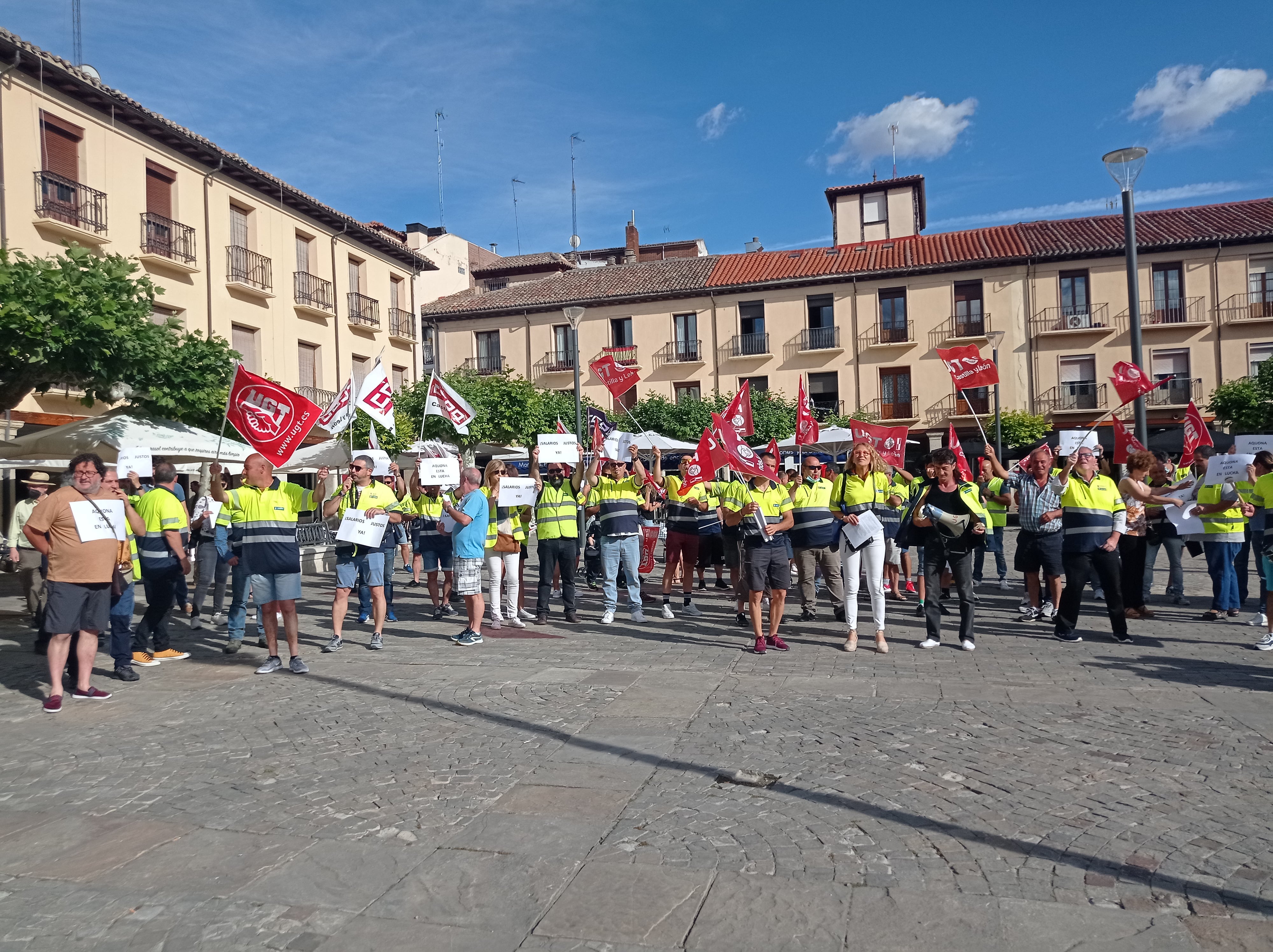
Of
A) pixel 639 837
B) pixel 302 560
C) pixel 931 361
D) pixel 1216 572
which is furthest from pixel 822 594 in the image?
pixel 931 361

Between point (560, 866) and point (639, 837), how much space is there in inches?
16.0

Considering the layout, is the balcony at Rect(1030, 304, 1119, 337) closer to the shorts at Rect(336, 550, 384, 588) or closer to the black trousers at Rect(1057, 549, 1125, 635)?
the black trousers at Rect(1057, 549, 1125, 635)

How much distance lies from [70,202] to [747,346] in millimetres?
24764

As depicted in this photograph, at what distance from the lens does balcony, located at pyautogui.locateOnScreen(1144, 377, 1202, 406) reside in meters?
33.8

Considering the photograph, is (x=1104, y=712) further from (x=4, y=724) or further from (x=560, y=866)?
(x=4, y=724)

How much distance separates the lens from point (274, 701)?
6539 mm

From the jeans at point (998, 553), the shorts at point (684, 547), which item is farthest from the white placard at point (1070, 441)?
the shorts at point (684, 547)

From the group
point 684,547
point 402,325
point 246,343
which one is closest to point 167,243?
point 246,343

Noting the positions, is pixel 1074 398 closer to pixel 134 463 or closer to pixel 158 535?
pixel 134 463

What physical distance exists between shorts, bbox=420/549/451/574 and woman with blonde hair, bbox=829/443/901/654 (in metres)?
4.62

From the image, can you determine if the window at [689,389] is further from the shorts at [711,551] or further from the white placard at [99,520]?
the white placard at [99,520]

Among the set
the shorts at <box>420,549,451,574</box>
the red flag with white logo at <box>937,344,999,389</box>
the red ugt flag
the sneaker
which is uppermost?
the red flag with white logo at <box>937,344,999,389</box>

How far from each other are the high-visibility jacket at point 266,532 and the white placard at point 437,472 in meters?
2.74

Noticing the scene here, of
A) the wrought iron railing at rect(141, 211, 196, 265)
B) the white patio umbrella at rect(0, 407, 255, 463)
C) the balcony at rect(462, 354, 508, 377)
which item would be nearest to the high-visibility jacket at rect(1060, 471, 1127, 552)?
the white patio umbrella at rect(0, 407, 255, 463)
